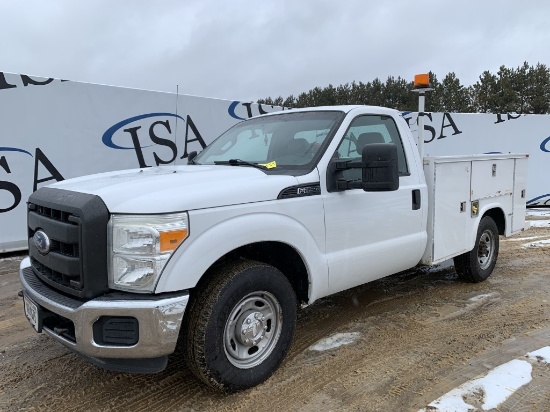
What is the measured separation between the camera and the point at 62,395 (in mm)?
2926

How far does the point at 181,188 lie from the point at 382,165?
1333mm

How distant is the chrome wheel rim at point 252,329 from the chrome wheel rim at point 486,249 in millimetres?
3289

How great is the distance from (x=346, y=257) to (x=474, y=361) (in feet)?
3.95

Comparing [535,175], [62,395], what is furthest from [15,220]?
[535,175]

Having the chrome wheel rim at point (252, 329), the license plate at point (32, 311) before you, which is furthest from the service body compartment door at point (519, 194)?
the license plate at point (32, 311)

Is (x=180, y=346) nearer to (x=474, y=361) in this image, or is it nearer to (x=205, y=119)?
(x=474, y=361)

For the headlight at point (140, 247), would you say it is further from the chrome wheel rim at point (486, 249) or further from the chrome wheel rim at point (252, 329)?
the chrome wheel rim at point (486, 249)

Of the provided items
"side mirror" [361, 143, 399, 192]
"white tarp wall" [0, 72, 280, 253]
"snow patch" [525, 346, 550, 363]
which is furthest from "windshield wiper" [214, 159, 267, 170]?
"white tarp wall" [0, 72, 280, 253]

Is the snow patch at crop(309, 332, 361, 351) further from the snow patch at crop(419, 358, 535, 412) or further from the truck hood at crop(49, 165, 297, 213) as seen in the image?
the truck hood at crop(49, 165, 297, 213)

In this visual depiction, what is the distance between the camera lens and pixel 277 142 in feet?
12.2

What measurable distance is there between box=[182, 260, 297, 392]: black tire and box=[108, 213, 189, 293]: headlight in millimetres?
395

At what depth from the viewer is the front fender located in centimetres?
250

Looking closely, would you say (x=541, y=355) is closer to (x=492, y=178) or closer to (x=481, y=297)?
(x=481, y=297)

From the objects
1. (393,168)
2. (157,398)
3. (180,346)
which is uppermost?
(393,168)
